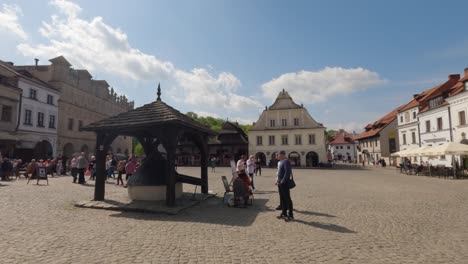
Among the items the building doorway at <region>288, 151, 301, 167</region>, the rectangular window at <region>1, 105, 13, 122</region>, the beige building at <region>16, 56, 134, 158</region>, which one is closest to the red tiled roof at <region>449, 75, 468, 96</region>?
the building doorway at <region>288, 151, 301, 167</region>

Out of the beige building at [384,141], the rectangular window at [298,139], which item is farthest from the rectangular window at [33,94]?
the beige building at [384,141]

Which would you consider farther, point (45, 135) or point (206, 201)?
point (45, 135)

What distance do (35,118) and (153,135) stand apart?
2942 centimetres

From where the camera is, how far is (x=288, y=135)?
4619cm

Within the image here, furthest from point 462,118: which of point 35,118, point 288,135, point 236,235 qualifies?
point 35,118

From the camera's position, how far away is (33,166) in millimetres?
17062

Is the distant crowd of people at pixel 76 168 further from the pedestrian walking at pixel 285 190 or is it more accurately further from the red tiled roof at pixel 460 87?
the red tiled roof at pixel 460 87

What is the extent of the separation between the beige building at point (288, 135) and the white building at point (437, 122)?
13594mm

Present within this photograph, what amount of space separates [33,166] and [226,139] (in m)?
35.1

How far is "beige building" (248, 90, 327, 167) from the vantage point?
4528cm

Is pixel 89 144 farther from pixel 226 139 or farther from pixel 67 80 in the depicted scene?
pixel 226 139

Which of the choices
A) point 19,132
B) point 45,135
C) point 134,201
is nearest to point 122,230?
point 134,201

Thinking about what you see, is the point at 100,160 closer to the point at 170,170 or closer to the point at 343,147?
the point at 170,170

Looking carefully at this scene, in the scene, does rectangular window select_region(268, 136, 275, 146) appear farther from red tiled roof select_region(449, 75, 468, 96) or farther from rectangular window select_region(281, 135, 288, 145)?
red tiled roof select_region(449, 75, 468, 96)
